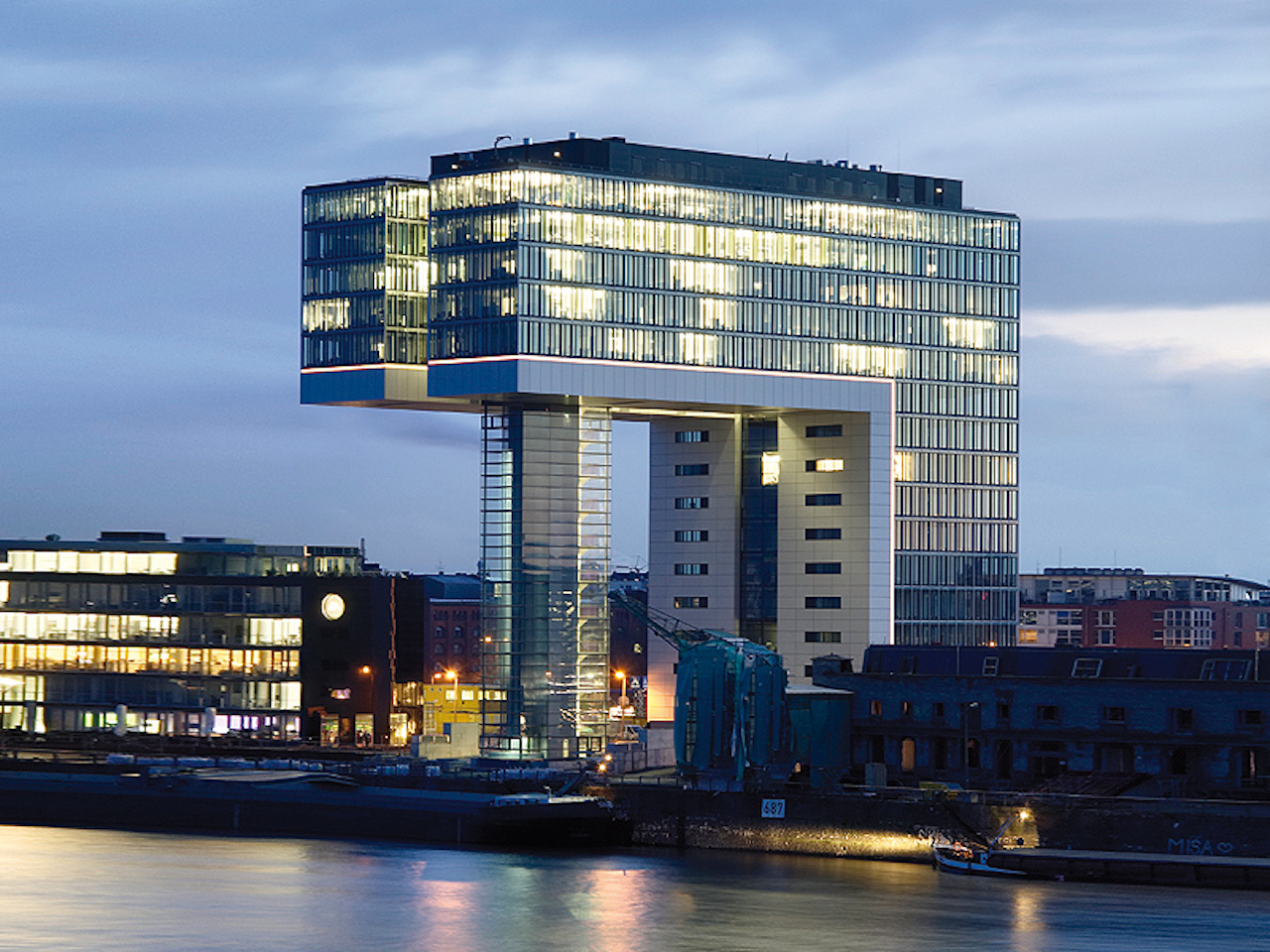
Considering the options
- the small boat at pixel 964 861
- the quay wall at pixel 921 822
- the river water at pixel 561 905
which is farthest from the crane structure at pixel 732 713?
the small boat at pixel 964 861

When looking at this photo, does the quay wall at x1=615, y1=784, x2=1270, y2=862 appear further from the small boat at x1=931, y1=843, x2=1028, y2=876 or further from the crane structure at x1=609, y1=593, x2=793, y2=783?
the crane structure at x1=609, y1=593, x2=793, y2=783

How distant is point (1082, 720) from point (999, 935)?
1709 inches

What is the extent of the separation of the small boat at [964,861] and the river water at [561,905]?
3.51 ft

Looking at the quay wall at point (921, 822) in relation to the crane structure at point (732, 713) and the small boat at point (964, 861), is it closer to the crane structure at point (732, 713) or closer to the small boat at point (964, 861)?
the small boat at point (964, 861)

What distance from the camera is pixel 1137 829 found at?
149m

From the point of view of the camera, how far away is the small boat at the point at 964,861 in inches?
5827

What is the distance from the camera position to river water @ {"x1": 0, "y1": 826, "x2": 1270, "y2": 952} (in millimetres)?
122000

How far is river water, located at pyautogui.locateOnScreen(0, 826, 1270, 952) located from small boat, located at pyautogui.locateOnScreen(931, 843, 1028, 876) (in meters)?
1.07

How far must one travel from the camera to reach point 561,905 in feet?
443

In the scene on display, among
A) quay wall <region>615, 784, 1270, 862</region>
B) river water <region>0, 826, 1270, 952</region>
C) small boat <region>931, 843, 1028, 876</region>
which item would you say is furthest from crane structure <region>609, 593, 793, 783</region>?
small boat <region>931, 843, 1028, 876</region>

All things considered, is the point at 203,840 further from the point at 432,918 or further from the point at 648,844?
the point at 432,918

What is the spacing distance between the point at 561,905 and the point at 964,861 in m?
26.9

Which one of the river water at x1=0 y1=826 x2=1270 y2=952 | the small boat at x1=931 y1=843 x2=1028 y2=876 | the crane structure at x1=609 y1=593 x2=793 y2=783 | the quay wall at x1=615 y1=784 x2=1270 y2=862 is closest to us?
the river water at x1=0 y1=826 x2=1270 y2=952

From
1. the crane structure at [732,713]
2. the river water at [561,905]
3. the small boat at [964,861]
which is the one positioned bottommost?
the river water at [561,905]
